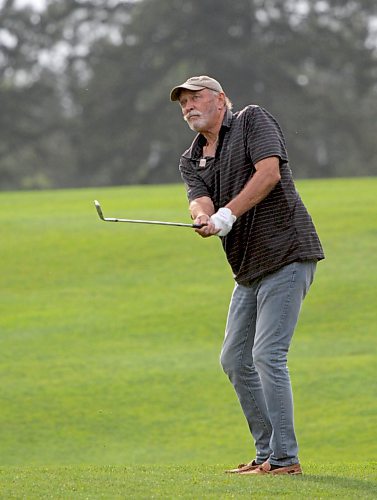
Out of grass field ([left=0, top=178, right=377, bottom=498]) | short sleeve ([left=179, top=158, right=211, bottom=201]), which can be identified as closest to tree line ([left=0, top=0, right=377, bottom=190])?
grass field ([left=0, top=178, right=377, bottom=498])

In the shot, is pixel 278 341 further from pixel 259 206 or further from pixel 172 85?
pixel 172 85

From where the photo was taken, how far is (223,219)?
6281 millimetres

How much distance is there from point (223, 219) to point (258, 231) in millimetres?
336

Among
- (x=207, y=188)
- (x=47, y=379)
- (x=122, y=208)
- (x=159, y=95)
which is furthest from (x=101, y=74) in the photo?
(x=207, y=188)

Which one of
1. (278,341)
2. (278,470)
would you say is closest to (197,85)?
(278,341)

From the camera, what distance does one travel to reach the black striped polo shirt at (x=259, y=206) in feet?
21.4

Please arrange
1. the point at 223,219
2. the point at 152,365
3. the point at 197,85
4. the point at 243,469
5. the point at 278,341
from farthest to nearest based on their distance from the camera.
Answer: the point at 152,365 → the point at 243,469 → the point at 197,85 → the point at 278,341 → the point at 223,219

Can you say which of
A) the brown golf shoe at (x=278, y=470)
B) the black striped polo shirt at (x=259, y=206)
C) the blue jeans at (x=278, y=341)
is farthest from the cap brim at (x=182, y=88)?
the brown golf shoe at (x=278, y=470)

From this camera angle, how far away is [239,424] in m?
11.3

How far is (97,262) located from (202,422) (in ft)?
26.0

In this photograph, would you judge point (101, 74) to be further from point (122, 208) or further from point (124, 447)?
point (124, 447)

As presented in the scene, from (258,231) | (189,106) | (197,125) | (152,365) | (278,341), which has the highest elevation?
(189,106)

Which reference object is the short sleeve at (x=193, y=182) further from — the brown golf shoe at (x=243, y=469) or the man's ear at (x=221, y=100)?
the brown golf shoe at (x=243, y=469)

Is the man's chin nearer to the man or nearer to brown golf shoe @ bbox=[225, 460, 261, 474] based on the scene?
the man
